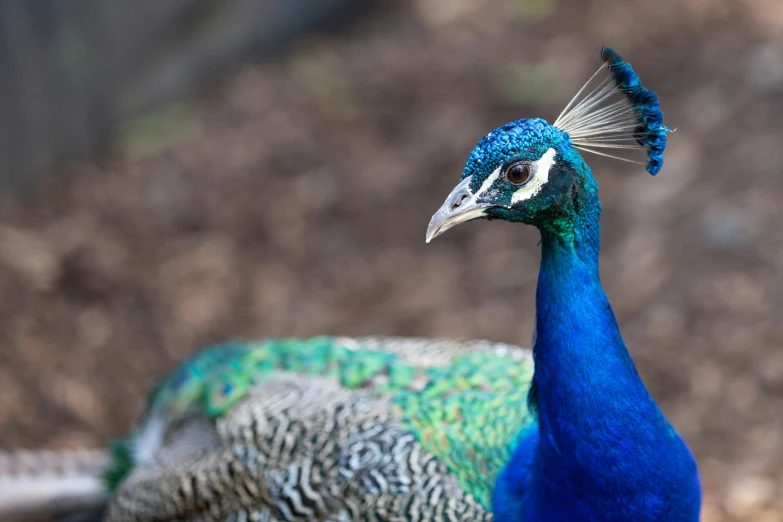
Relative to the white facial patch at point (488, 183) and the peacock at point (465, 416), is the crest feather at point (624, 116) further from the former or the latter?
the white facial patch at point (488, 183)

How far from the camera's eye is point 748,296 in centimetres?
379

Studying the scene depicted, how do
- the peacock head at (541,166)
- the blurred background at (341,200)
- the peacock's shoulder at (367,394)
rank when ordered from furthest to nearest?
1. the blurred background at (341,200)
2. the peacock's shoulder at (367,394)
3. the peacock head at (541,166)

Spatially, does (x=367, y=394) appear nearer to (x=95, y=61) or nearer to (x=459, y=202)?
(x=459, y=202)

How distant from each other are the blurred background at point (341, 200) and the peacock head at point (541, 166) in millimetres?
1705

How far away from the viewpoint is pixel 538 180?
1871 mm

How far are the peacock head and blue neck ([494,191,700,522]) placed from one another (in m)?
0.06

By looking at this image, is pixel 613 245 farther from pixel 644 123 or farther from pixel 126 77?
pixel 126 77

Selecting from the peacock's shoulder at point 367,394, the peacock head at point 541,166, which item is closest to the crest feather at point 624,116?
the peacock head at point 541,166

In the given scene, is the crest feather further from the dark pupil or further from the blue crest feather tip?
the dark pupil

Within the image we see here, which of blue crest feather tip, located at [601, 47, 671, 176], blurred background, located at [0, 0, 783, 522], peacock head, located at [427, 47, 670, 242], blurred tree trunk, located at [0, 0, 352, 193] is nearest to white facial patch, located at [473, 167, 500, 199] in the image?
peacock head, located at [427, 47, 670, 242]

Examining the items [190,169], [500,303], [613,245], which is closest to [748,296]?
[613,245]

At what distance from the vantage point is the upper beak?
1.85 metres

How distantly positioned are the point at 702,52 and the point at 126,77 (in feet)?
10.4

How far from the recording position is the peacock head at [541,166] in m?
1.85
